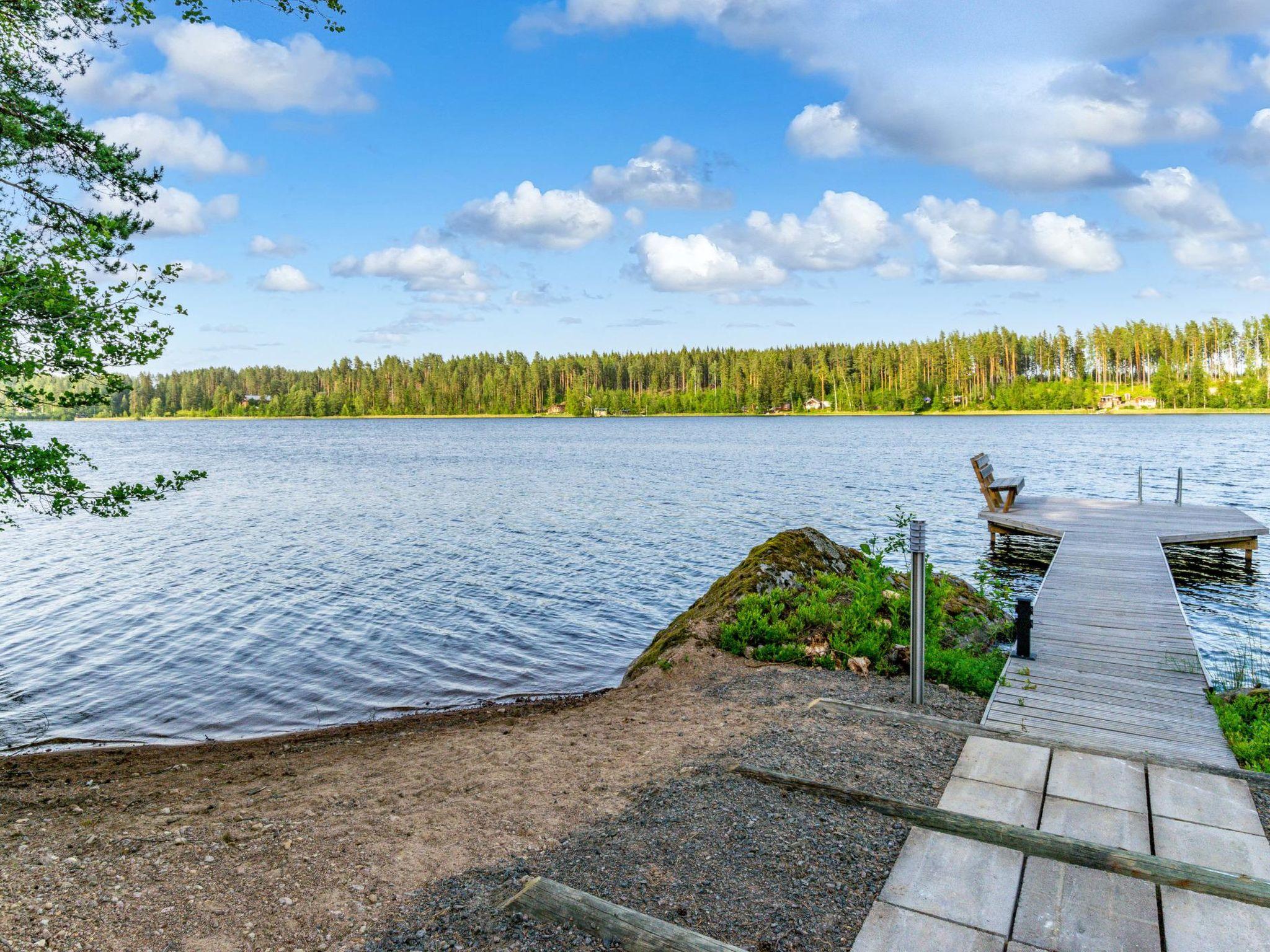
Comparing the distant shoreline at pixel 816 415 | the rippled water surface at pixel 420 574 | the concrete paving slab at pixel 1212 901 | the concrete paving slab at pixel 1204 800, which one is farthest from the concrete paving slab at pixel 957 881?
the distant shoreline at pixel 816 415

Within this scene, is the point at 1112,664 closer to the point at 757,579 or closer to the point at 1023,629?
the point at 1023,629

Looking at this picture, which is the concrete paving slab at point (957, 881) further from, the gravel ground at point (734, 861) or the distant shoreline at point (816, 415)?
the distant shoreline at point (816, 415)

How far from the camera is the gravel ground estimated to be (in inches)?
143

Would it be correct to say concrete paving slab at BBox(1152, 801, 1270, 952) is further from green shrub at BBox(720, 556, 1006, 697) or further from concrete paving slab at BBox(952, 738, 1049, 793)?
green shrub at BBox(720, 556, 1006, 697)

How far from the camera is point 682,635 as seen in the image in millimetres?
9789

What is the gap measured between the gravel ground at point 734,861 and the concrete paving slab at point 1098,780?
2.20ft

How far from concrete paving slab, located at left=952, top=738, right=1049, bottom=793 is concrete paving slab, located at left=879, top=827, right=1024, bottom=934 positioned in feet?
3.29

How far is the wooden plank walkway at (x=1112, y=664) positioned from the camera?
6098 millimetres

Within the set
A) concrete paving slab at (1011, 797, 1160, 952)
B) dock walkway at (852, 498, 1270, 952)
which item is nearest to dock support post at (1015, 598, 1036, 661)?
dock walkway at (852, 498, 1270, 952)

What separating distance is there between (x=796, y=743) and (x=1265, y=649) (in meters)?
9.59

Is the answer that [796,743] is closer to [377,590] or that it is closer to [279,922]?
[279,922]

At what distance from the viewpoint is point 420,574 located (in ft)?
58.8

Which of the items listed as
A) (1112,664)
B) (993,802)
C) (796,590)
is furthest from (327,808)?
(1112,664)

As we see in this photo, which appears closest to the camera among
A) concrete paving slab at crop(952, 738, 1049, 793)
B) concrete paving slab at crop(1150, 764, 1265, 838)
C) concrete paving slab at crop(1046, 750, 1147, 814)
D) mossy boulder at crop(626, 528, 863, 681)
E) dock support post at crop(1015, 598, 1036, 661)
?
concrete paving slab at crop(1150, 764, 1265, 838)
